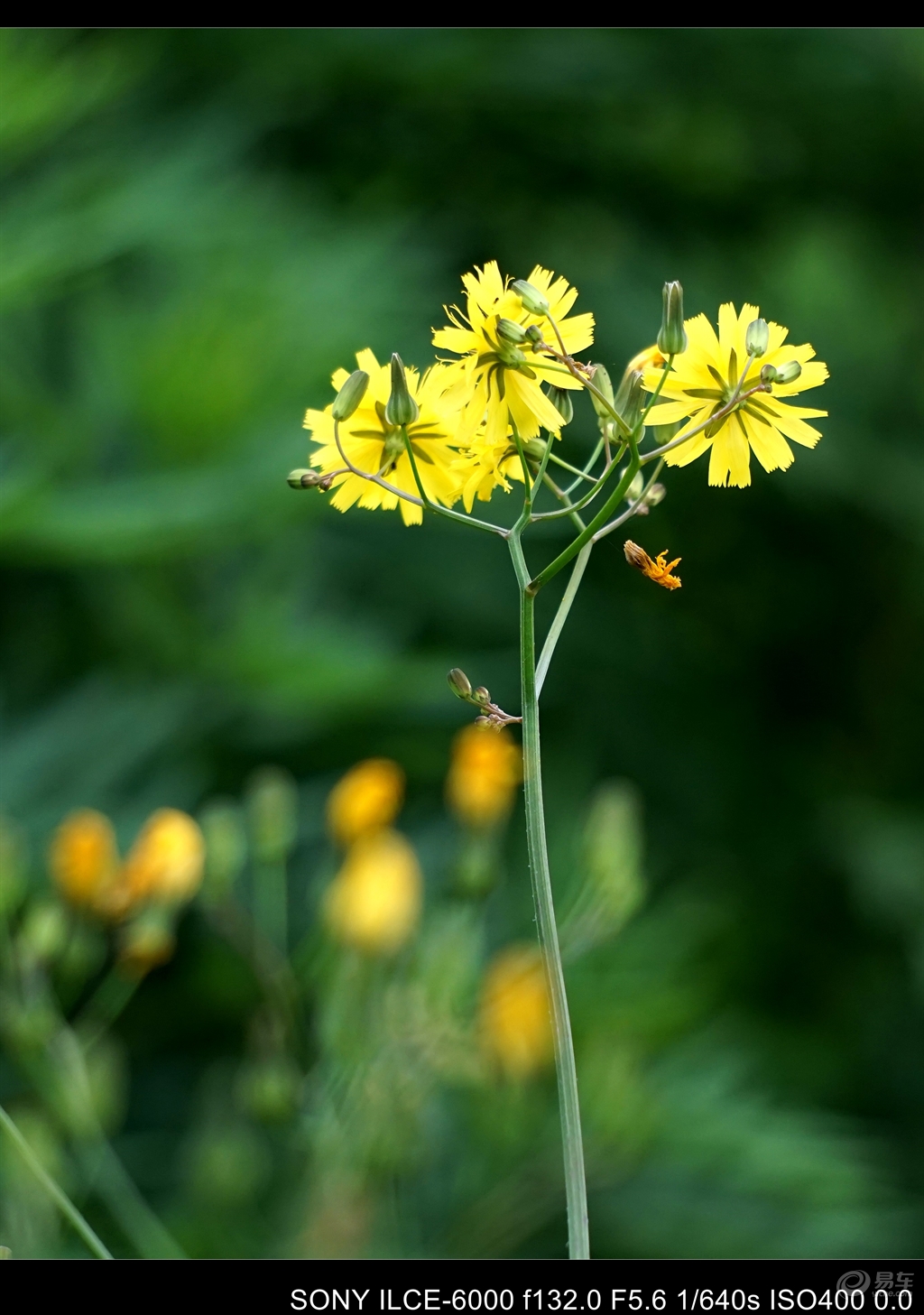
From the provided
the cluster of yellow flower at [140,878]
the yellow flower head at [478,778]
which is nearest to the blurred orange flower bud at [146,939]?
the cluster of yellow flower at [140,878]

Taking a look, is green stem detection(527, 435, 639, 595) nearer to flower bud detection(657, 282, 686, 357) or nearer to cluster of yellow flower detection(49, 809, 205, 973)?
flower bud detection(657, 282, 686, 357)

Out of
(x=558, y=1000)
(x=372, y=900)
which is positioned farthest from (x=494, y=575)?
(x=558, y=1000)

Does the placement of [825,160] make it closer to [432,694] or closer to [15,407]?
[432,694]

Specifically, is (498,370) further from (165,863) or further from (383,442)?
(165,863)

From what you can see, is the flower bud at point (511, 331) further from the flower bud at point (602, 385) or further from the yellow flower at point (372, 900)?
the yellow flower at point (372, 900)

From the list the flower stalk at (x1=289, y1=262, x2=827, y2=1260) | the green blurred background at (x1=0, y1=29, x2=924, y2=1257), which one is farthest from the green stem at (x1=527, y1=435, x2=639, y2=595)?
the green blurred background at (x1=0, y1=29, x2=924, y2=1257)
